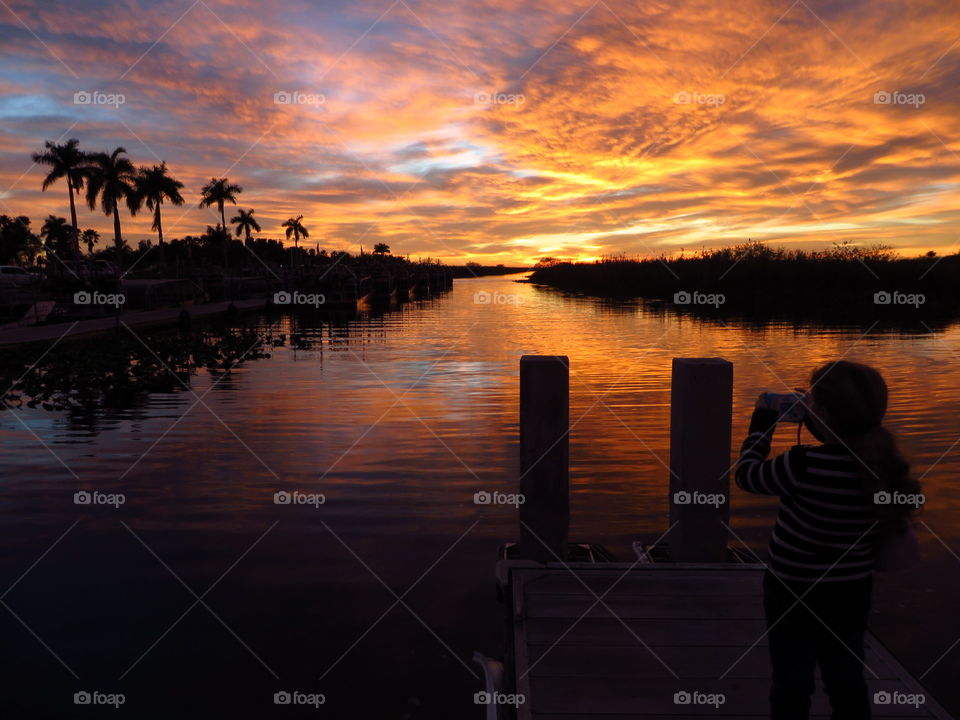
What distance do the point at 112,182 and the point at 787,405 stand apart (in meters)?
64.8

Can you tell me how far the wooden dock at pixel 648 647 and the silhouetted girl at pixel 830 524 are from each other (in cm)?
69

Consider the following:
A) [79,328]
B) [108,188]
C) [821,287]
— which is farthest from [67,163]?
[821,287]

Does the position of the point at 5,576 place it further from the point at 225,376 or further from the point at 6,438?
the point at 225,376

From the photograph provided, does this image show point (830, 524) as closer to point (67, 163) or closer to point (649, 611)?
point (649, 611)

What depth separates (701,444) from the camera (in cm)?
479

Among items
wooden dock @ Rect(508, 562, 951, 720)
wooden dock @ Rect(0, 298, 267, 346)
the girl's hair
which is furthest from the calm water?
wooden dock @ Rect(0, 298, 267, 346)

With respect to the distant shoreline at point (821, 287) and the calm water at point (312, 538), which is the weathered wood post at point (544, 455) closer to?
the calm water at point (312, 538)

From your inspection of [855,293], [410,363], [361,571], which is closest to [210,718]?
[361,571]

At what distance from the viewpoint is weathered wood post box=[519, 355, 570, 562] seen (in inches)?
194

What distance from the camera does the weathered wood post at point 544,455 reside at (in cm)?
493

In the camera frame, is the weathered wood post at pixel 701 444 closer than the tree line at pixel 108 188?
Yes

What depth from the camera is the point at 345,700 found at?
14.3 feet

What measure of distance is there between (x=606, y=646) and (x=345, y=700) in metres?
1.76

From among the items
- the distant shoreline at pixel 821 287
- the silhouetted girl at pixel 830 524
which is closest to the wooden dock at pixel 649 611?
the silhouetted girl at pixel 830 524
